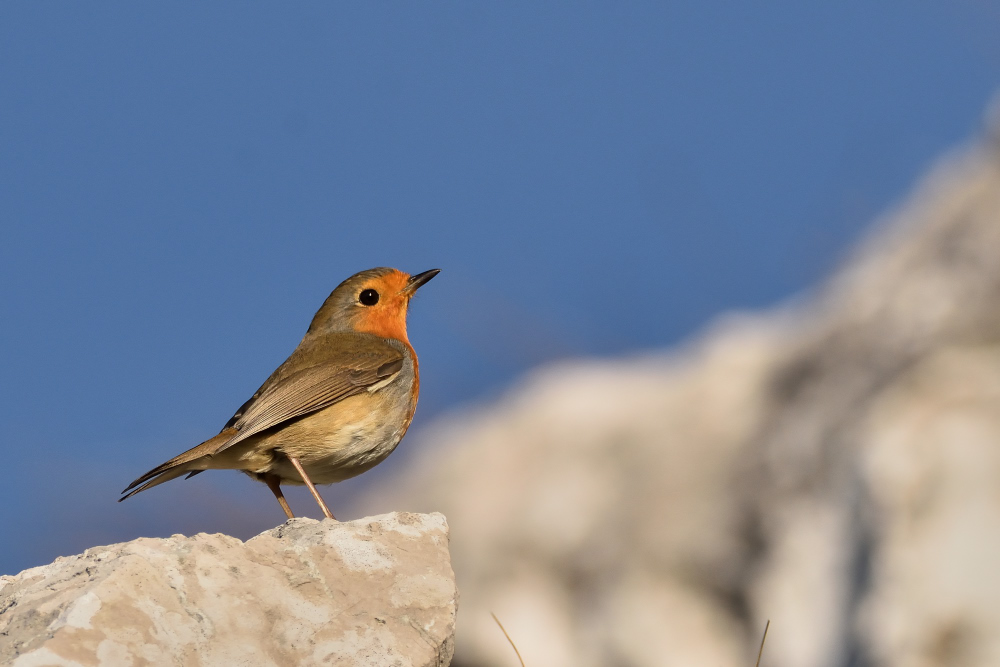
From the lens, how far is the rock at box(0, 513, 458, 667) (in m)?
3.58

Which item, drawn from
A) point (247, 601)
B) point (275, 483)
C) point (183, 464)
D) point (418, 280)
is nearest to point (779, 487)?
point (418, 280)

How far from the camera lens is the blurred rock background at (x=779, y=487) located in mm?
7543

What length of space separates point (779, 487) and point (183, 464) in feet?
17.9

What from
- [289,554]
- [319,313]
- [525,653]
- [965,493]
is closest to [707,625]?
[525,653]

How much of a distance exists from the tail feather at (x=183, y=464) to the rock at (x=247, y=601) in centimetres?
112

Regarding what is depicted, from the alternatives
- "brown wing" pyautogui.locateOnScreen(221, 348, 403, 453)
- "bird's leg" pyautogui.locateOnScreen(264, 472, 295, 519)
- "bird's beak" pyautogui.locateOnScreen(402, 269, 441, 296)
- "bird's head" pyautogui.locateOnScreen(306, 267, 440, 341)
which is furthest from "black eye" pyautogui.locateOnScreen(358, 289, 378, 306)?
"bird's leg" pyautogui.locateOnScreen(264, 472, 295, 519)

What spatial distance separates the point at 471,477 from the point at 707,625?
382 cm

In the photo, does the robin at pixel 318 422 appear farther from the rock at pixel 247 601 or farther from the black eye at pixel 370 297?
the rock at pixel 247 601

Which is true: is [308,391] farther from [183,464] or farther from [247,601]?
[247,601]

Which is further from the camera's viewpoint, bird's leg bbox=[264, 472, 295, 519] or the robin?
bird's leg bbox=[264, 472, 295, 519]

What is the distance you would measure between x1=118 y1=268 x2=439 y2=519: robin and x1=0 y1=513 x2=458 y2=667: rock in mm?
1326

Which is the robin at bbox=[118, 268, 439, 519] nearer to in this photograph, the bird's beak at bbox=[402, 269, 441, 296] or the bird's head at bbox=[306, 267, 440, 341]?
the bird's head at bbox=[306, 267, 440, 341]

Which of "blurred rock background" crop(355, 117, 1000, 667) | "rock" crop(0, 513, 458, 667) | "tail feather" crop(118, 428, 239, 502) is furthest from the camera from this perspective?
"blurred rock background" crop(355, 117, 1000, 667)

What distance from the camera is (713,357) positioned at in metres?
11.8
